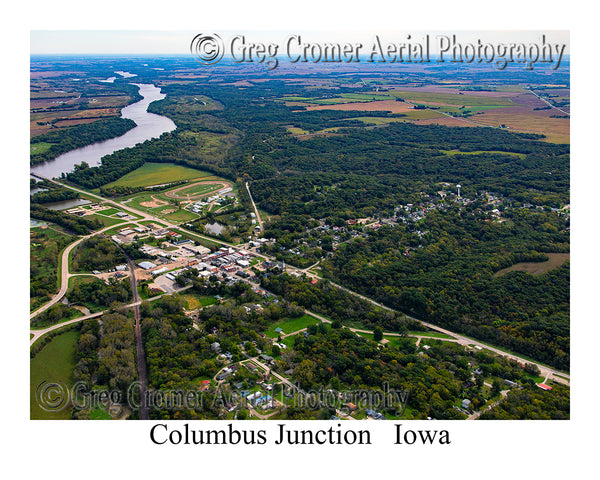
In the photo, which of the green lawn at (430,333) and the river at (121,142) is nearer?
the green lawn at (430,333)

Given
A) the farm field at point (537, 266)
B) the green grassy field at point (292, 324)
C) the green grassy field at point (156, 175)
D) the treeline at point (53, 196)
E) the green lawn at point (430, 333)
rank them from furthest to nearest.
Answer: the green grassy field at point (156, 175) → the treeline at point (53, 196) → the farm field at point (537, 266) → the green lawn at point (430, 333) → the green grassy field at point (292, 324)

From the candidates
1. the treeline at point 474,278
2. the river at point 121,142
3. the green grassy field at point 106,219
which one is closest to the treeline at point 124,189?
the green grassy field at point 106,219

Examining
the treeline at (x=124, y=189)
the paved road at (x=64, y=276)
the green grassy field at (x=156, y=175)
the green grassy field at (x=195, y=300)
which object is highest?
the green grassy field at (x=156, y=175)

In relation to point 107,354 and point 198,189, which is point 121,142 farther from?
point 107,354

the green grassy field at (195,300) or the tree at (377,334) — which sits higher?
the green grassy field at (195,300)

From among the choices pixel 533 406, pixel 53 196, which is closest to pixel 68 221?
pixel 53 196

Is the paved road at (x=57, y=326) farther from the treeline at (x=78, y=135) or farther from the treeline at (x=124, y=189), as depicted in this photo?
the treeline at (x=78, y=135)

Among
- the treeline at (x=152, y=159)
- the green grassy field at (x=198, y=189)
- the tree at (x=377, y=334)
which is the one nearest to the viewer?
the tree at (x=377, y=334)

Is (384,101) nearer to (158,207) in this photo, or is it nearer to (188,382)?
(158,207)

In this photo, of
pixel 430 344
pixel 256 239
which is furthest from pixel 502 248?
pixel 256 239
